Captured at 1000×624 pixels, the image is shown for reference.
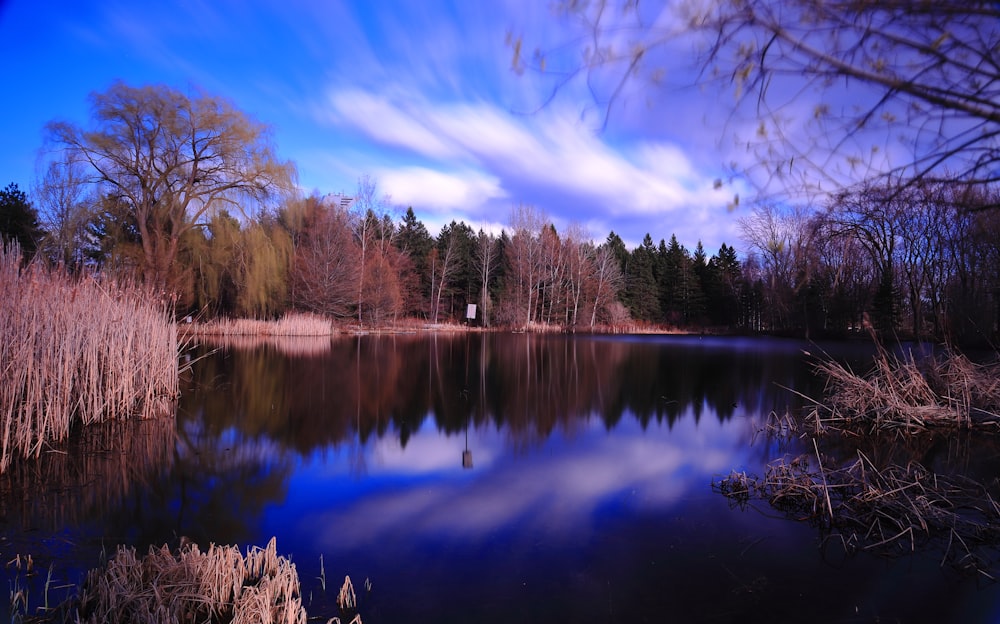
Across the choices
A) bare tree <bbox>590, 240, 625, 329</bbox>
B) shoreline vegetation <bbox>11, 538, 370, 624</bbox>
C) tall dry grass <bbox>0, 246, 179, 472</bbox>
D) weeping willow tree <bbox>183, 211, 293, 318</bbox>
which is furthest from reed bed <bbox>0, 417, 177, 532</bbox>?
bare tree <bbox>590, 240, 625, 329</bbox>

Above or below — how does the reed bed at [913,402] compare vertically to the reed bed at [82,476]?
above

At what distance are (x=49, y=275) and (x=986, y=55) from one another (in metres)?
9.29

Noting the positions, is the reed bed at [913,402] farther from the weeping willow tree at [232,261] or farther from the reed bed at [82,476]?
the weeping willow tree at [232,261]

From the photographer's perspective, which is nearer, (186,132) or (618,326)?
(186,132)

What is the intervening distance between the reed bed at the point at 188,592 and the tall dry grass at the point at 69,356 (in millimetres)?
3564

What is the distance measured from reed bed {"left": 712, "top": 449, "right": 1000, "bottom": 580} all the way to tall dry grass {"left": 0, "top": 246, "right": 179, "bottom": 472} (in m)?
7.43

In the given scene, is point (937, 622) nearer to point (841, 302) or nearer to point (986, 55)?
point (986, 55)

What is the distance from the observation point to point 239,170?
2322cm

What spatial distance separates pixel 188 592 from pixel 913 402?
395 inches

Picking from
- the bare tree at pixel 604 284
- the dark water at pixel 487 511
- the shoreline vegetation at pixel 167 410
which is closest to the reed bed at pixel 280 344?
the dark water at pixel 487 511

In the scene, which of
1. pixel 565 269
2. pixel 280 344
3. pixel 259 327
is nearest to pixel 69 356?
pixel 280 344

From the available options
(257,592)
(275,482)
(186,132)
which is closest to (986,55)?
(257,592)

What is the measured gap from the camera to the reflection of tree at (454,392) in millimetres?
8938

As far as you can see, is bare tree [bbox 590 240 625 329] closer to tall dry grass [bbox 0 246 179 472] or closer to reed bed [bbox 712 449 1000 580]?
tall dry grass [bbox 0 246 179 472]
